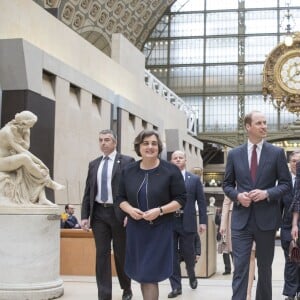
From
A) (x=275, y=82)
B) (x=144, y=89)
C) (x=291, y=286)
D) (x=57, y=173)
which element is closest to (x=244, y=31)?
(x=144, y=89)

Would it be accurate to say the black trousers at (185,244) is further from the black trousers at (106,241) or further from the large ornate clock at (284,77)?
the large ornate clock at (284,77)

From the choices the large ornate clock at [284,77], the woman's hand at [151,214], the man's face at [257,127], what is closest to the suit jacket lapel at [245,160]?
the man's face at [257,127]

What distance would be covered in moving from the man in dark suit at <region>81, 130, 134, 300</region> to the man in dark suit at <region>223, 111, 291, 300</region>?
4.18ft

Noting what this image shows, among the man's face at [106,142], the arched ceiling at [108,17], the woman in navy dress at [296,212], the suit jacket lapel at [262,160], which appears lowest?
the woman in navy dress at [296,212]

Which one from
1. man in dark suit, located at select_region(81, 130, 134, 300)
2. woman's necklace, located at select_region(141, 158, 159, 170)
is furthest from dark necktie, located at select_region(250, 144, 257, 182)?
man in dark suit, located at select_region(81, 130, 134, 300)

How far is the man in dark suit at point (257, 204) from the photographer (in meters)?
4.75

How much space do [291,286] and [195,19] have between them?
3489cm

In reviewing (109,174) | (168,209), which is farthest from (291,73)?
(168,209)

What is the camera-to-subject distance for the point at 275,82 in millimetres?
15008

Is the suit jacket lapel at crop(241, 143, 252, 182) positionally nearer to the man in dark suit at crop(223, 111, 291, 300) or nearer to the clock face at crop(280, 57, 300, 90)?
the man in dark suit at crop(223, 111, 291, 300)

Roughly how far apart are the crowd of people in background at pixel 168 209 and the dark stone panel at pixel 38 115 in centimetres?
566

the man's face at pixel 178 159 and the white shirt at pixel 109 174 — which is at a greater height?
the man's face at pixel 178 159

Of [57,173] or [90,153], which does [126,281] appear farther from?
[90,153]

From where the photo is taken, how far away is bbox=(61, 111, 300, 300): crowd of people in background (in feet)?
13.6
